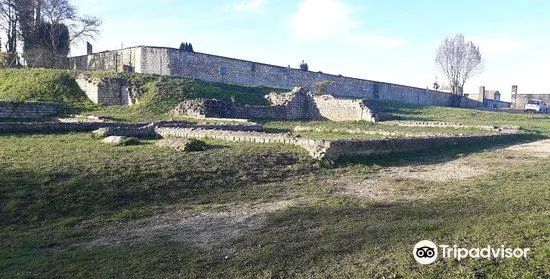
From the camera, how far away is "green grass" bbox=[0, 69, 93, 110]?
2415 centimetres

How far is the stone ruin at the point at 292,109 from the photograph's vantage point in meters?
24.5

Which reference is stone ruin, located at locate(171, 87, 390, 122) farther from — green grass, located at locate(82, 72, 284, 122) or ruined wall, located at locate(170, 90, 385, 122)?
green grass, located at locate(82, 72, 284, 122)

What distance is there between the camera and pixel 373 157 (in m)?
13.4

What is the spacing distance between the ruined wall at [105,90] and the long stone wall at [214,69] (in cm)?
695

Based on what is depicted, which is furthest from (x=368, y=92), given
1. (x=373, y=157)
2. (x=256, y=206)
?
(x=256, y=206)

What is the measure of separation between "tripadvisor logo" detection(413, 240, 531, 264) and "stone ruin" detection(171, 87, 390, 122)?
62.8 feet

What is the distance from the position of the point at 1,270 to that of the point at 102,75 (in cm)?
2365

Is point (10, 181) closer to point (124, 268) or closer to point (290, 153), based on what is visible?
point (124, 268)

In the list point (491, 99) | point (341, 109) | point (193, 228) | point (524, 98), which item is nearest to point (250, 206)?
point (193, 228)

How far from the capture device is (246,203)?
8484mm

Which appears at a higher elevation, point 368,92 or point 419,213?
point 368,92

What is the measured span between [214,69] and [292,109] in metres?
9.24

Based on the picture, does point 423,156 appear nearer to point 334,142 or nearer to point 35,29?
point 334,142

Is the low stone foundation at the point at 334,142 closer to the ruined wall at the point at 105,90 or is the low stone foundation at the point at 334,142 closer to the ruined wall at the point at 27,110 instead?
the ruined wall at the point at 27,110
